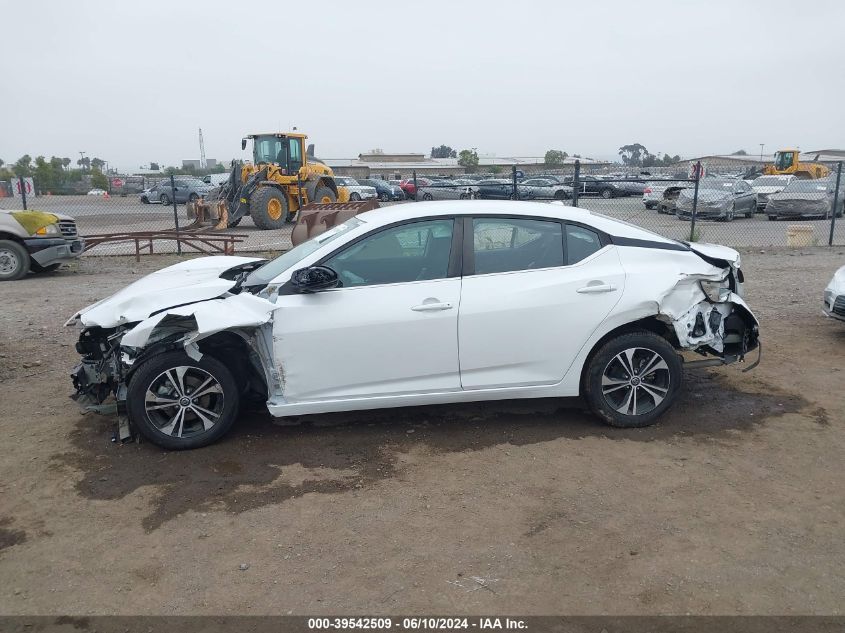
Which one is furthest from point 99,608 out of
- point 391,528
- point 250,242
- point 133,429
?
point 250,242

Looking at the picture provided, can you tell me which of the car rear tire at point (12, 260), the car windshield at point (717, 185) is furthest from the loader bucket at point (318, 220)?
the car windshield at point (717, 185)

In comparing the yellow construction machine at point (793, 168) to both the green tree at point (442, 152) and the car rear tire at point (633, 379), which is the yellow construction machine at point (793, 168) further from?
the green tree at point (442, 152)

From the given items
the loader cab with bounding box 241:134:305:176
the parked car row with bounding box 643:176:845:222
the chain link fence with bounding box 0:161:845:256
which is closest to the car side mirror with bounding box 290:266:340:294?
the chain link fence with bounding box 0:161:845:256

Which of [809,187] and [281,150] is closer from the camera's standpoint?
[809,187]

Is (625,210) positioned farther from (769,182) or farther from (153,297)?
(153,297)

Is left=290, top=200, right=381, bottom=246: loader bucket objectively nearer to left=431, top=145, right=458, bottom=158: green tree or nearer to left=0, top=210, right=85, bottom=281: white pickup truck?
left=0, top=210, right=85, bottom=281: white pickup truck

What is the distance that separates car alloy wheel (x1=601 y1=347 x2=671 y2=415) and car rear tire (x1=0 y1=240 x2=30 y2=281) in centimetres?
1075

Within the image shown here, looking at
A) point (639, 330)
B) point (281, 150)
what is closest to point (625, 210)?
point (281, 150)

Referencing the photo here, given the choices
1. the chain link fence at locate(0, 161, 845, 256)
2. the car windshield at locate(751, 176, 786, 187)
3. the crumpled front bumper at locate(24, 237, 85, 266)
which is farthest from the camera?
the car windshield at locate(751, 176, 786, 187)

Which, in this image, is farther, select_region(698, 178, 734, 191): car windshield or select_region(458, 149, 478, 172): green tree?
select_region(458, 149, 478, 172): green tree

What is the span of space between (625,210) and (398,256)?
24649 mm

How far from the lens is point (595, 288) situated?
491 centimetres

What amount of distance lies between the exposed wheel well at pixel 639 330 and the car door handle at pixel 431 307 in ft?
3.68

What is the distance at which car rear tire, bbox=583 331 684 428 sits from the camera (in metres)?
4.99
